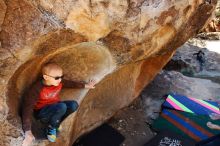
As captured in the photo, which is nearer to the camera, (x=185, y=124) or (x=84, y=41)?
(x=84, y=41)

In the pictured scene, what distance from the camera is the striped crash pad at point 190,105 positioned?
5898 mm

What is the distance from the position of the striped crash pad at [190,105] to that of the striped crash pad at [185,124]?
0.46ft

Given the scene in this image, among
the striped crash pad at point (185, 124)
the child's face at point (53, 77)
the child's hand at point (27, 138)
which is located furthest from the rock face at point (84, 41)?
the striped crash pad at point (185, 124)

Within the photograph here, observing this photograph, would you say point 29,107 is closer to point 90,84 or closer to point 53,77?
point 53,77

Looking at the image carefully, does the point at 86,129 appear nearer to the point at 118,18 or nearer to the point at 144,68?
the point at 144,68

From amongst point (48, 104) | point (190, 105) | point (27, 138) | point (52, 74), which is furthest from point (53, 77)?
point (190, 105)

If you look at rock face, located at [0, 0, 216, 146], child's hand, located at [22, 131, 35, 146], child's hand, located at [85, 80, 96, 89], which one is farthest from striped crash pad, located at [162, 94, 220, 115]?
child's hand, located at [22, 131, 35, 146]

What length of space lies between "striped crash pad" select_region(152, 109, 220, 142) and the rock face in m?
0.79

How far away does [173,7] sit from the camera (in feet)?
14.6

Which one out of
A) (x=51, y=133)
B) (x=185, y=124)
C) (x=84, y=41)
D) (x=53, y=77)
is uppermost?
(x=84, y=41)

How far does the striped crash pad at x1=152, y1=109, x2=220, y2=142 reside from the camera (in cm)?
556

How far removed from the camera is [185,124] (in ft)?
18.5

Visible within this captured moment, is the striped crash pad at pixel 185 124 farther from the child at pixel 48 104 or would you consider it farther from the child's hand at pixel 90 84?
the child at pixel 48 104

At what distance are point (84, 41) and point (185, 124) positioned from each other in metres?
2.40
